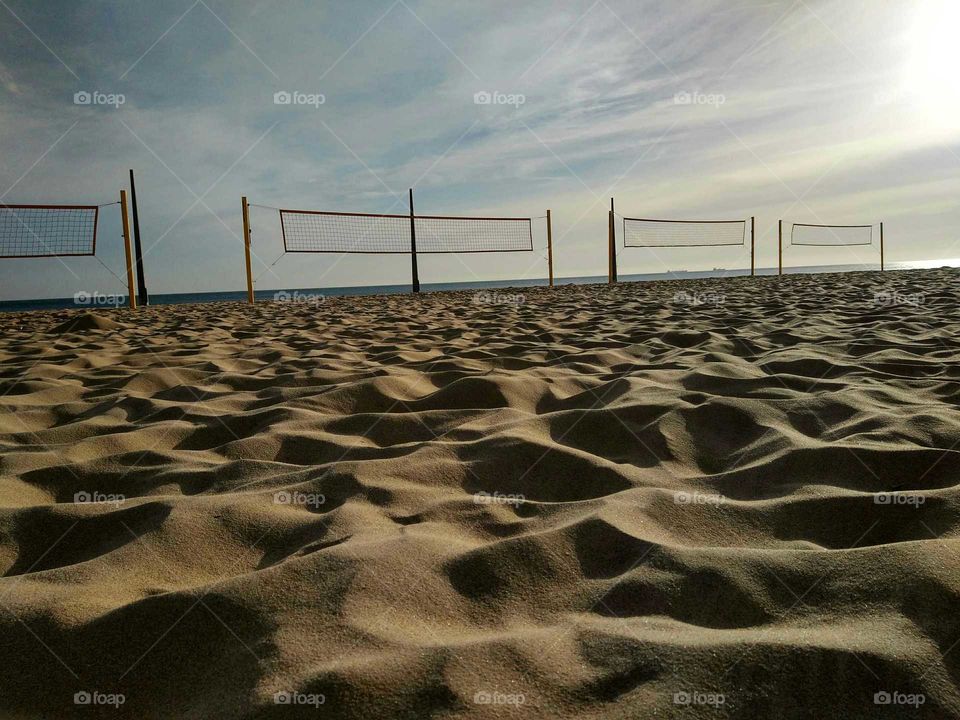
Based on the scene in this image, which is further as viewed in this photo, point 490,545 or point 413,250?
point 413,250

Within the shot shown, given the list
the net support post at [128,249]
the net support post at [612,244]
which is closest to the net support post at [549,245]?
the net support post at [612,244]

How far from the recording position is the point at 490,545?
1092 mm

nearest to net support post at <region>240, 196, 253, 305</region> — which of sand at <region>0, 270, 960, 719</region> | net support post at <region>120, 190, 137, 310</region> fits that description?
net support post at <region>120, 190, 137, 310</region>

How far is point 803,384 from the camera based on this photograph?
2229 millimetres

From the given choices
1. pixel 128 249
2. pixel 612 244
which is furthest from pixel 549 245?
pixel 128 249

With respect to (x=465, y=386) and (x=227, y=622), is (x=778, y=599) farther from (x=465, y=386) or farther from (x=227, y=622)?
(x=465, y=386)

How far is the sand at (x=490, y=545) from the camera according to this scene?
750 millimetres

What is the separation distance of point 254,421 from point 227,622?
1.22 meters

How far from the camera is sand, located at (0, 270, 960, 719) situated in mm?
750

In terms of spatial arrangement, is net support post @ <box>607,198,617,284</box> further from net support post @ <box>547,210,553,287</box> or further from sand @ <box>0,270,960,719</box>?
sand @ <box>0,270,960,719</box>

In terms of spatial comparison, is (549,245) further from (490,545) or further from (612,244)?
(490,545)

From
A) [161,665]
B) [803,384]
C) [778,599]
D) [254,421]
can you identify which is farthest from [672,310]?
[161,665]

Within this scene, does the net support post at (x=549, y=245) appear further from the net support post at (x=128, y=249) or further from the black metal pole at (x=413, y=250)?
the net support post at (x=128, y=249)

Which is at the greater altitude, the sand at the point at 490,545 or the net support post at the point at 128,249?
the net support post at the point at 128,249
